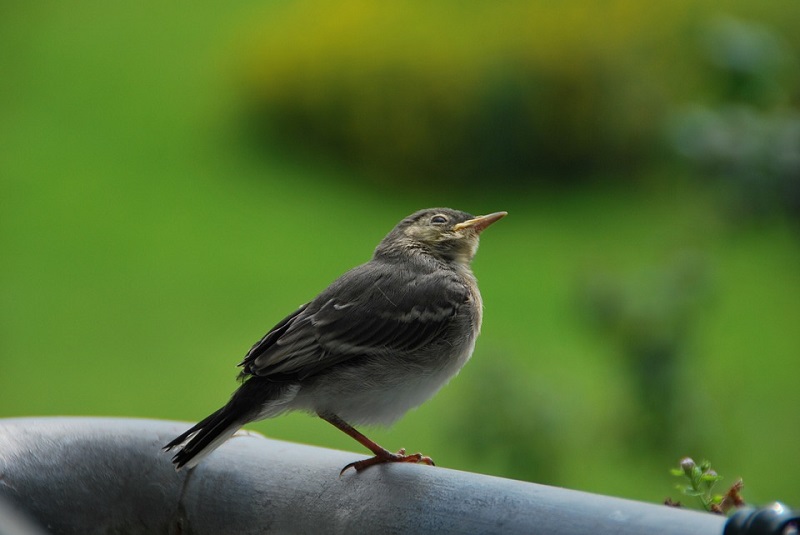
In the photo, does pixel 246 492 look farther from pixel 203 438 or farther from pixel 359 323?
pixel 359 323

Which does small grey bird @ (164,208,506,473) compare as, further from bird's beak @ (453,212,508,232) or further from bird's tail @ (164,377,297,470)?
bird's beak @ (453,212,508,232)

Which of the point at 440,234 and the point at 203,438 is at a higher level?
the point at 440,234

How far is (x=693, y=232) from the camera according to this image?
8.43 metres

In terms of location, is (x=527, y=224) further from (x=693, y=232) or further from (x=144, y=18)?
(x=144, y=18)

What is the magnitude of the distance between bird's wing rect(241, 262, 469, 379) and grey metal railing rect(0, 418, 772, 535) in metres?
0.28

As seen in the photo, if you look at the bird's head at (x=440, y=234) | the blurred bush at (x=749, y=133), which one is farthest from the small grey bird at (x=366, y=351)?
the blurred bush at (x=749, y=133)

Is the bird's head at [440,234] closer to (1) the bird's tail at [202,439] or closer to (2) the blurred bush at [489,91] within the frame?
(1) the bird's tail at [202,439]

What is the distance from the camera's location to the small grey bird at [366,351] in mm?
3217

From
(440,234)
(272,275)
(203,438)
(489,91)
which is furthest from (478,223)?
(489,91)

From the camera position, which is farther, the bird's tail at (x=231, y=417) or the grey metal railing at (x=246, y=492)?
the bird's tail at (x=231, y=417)

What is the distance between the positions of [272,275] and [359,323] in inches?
280

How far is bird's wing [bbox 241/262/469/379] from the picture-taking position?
3.25m

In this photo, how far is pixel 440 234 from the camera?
13.1ft

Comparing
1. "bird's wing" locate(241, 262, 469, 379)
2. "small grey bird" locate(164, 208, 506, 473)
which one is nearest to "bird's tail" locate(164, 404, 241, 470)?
"small grey bird" locate(164, 208, 506, 473)
